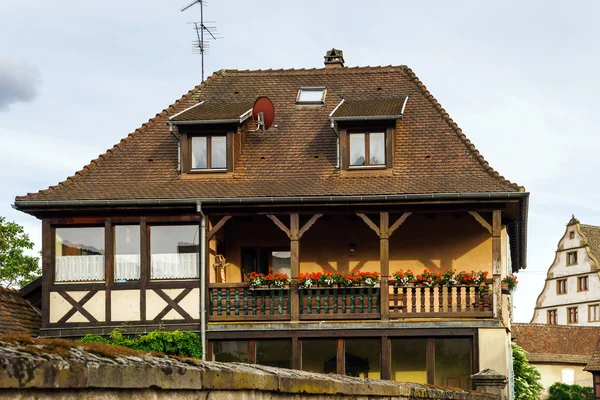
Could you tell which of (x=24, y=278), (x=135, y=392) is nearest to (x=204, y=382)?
(x=135, y=392)

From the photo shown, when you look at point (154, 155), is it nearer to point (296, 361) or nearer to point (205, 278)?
point (205, 278)

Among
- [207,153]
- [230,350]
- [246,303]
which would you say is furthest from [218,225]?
[230,350]

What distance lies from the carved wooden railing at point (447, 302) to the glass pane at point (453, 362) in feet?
2.08

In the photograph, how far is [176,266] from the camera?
2256 centimetres

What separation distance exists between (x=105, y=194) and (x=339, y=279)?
16.3 feet

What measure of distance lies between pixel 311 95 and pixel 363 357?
6974 millimetres

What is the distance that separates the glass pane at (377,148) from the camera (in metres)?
23.6

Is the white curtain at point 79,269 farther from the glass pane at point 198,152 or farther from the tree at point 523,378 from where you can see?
the tree at point 523,378

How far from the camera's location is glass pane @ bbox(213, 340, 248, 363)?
2266 centimetres

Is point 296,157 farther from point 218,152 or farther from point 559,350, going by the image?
point 559,350

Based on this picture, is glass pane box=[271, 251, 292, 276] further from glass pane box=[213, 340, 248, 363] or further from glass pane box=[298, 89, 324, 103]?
glass pane box=[298, 89, 324, 103]

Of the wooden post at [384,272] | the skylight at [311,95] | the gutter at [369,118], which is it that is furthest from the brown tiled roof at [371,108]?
the wooden post at [384,272]

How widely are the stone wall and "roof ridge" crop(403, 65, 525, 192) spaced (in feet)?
50.9

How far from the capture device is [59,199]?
74.1 feet
